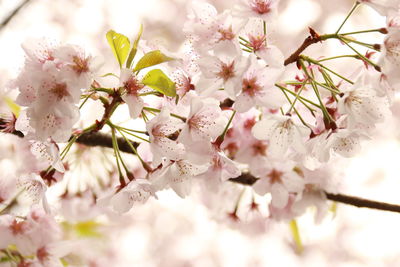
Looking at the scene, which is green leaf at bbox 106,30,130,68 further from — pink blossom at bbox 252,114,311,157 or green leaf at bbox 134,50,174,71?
pink blossom at bbox 252,114,311,157

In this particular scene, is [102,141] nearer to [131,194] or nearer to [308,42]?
[131,194]

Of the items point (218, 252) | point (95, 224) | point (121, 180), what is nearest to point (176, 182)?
point (121, 180)

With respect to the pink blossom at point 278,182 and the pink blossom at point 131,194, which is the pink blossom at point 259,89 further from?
the pink blossom at point 278,182

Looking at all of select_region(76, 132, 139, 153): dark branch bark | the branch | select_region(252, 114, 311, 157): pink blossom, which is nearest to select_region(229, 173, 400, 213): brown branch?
the branch

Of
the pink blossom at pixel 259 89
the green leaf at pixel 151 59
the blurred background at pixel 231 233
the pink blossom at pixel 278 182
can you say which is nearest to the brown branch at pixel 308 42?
the pink blossom at pixel 259 89

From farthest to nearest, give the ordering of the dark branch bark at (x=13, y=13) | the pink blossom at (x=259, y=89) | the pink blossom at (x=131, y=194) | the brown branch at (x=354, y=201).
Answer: the dark branch bark at (x=13, y=13), the brown branch at (x=354, y=201), the pink blossom at (x=131, y=194), the pink blossom at (x=259, y=89)
